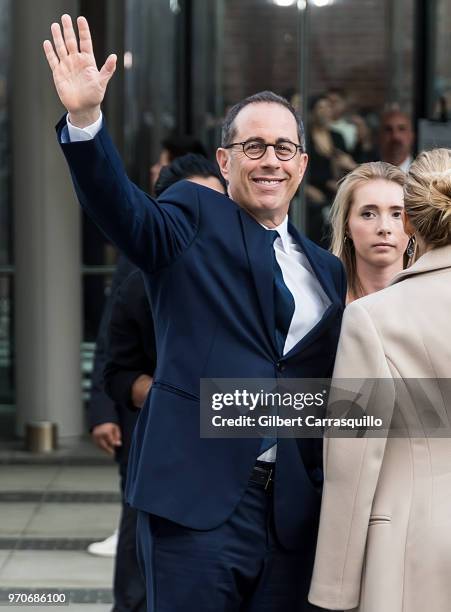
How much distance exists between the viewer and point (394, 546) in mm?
2609

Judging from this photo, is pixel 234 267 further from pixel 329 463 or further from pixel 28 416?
pixel 28 416

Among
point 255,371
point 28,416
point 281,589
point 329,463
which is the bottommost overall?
point 28,416

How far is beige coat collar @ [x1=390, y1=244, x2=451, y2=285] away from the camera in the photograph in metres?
2.66

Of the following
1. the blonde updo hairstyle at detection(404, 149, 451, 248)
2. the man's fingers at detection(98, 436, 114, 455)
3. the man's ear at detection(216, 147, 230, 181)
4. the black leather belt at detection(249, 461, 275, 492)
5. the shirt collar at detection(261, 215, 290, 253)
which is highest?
the man's ear at detection(216, 147, 230, 181)

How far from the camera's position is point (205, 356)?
106 inches

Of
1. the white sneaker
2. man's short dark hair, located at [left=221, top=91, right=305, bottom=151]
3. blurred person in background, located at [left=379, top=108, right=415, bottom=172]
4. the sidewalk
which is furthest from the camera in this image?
blurred person in background, located at [left=379, top=108, right=415, bottom=172]

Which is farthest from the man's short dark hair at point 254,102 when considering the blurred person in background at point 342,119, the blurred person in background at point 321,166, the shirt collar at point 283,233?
the blurred person in background at point 342,119

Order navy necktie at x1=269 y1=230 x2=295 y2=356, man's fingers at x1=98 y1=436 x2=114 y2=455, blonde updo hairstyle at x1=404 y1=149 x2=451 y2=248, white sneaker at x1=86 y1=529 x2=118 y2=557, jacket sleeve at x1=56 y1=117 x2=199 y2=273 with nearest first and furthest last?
jacket sleeve at x1=56 y1=117 x2=199 y2=273 → blonde updo hairstyle at x1=404 y1=149 x2=451 y2=248 → navy necktie at x1=269 y1=230 x2=295 y2=356 → man's fingers at x1=98 y1=436 x2=114 y2=455 → white sneaker at x1=86 y1=529 x2=118 y2=557

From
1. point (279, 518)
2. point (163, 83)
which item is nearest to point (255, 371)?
point (279, 518)

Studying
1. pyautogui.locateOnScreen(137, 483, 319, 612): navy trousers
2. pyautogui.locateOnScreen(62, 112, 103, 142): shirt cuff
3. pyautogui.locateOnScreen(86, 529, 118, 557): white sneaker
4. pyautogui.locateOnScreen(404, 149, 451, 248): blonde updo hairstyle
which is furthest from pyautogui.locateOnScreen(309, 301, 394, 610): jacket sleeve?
pyautogui.locateOnScreen(86, 529, 118, 557): white sneaker

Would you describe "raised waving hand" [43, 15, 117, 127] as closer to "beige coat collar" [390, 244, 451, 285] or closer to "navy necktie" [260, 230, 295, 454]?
"navy necktie" [260, 230, 295, 454]

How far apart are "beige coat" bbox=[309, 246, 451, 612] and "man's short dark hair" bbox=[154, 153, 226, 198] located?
68.2 inches

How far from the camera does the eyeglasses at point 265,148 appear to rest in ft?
9.25

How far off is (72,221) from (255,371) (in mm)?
5908
